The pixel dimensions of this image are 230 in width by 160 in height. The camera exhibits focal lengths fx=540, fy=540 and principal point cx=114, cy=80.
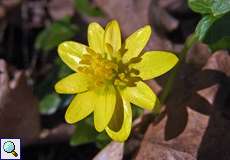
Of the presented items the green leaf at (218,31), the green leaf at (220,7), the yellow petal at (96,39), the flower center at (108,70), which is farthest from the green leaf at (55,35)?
the green leaf at (220,7)

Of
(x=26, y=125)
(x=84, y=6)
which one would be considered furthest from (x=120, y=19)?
(x=26, y=125)

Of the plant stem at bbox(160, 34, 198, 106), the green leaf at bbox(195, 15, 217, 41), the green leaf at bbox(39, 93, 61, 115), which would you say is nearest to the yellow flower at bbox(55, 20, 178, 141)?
the green leaf at bbox(195, 15, 217, 41)

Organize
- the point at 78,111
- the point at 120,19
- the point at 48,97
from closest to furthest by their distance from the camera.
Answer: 1. the point at 78,111
2. the point at 48,97
3. the point at 120,19

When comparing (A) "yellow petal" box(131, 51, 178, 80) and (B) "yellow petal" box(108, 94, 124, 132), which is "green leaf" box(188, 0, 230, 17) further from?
(B) "yellow petal" box(108, 94, 124, 132)

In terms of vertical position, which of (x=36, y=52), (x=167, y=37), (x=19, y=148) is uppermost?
(x=167, y=37)

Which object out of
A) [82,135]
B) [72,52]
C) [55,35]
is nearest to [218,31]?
[72,52]

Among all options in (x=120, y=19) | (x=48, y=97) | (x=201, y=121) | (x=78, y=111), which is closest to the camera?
(x=78, y=111)

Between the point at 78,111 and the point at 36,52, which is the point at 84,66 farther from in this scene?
the point at 36,52
